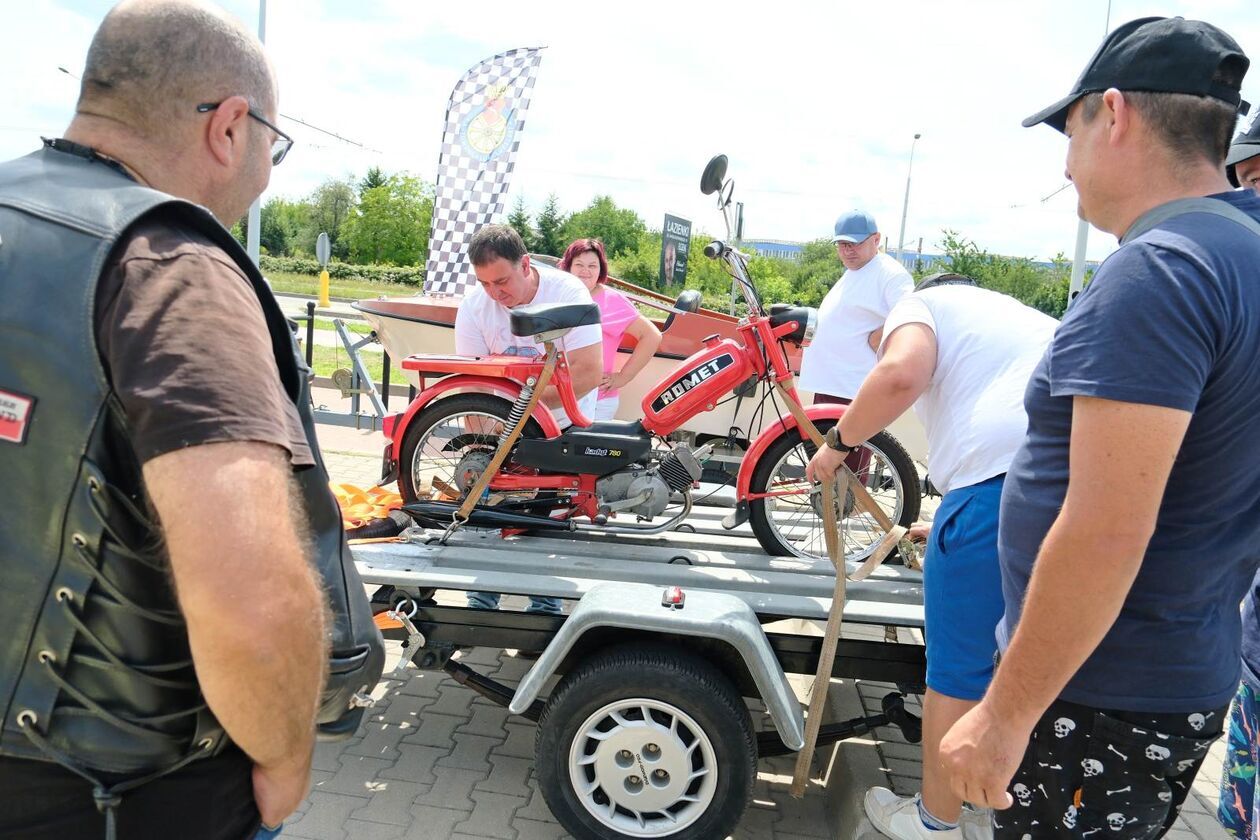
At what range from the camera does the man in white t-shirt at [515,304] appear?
13.0ft

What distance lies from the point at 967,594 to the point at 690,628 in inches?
29.5

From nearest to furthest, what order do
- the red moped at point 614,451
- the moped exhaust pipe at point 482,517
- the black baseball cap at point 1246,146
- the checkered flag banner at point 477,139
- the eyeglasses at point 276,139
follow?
the eyeglasses at point 276,139, the black baseball cap at point 1246,146, the moped exhaust pipe at point 482,517, the red moped at point 614,451, the checkered flag banner at point 477,139

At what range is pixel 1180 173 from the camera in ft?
4.66

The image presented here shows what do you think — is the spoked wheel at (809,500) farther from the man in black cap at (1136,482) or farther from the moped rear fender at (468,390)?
the man in black cap at (1136,482)

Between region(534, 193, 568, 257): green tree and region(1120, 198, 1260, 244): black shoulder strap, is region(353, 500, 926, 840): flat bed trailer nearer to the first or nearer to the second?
region(1120, 198, 1260, 244): black shoulder strap

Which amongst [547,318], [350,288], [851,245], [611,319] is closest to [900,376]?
[547,318]

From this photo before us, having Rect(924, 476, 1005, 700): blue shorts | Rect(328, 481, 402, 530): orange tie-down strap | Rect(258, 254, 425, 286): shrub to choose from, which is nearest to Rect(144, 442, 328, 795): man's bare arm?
Rect(924, 476, 1005, 700): blue shorts

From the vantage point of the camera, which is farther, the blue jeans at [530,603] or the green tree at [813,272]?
the green tree at [813,272]

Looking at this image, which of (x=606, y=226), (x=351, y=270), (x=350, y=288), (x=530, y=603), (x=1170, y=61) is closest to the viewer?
(x=1170, y=61)

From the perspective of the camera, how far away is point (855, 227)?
16.3 ft

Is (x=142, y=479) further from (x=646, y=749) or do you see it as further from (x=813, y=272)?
(x=813, y=272)

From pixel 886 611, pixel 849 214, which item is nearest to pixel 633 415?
pixel 849 214

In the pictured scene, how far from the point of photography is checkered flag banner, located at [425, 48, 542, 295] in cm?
1086

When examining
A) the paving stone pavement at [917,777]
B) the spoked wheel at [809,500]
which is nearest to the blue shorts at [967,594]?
the paving stone pavement at [917,777]
